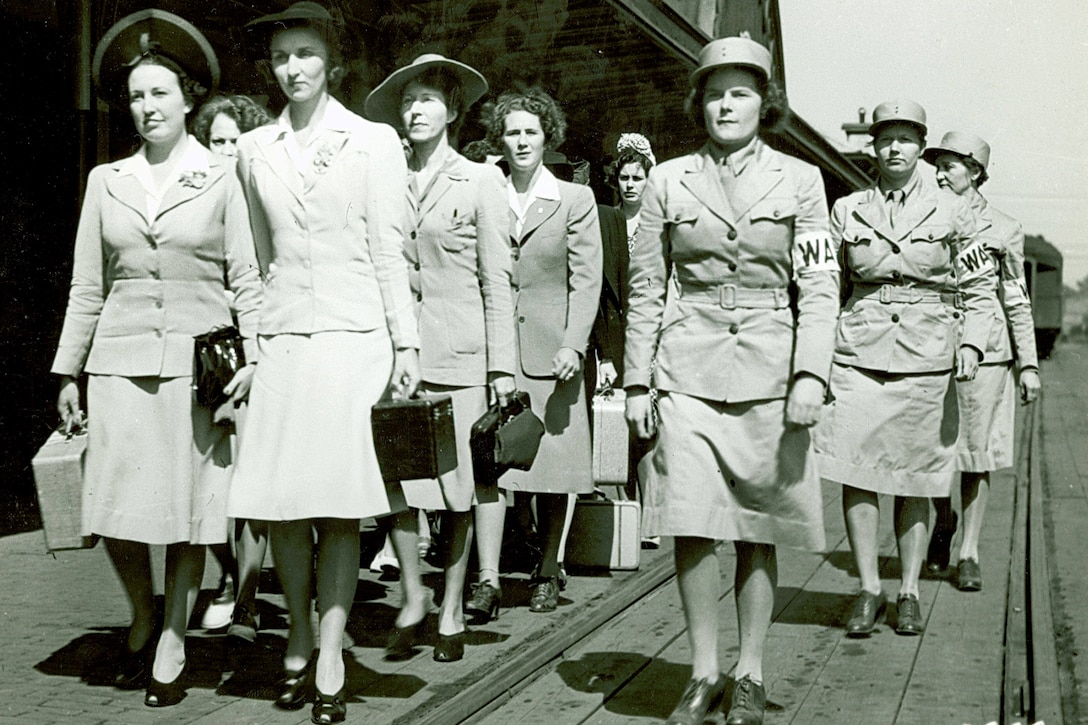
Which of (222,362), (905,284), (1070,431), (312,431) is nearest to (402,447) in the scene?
(312,431)

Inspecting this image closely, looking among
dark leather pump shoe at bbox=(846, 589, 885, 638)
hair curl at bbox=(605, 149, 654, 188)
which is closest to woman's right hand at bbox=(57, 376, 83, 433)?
dark leather pump shoe at bbox=(846, 589, 885, 638)

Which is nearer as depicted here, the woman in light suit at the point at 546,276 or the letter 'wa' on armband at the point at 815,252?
the letter 'wa' on armband at the point at 815,252

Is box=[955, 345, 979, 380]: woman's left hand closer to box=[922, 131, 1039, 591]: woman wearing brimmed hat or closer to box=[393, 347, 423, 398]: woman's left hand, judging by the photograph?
box=[922, 131, 1039, 591]: woman wearing brimmed hat

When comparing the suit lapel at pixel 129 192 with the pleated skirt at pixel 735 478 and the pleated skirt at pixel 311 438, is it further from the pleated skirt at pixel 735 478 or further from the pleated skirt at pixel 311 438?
the pleated skirt at pixel 735 478

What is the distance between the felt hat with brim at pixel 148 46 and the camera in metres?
4.50

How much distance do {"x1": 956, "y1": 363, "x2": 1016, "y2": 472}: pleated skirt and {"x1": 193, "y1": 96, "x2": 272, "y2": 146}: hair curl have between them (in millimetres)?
3916

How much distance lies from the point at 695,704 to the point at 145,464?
1908 mm

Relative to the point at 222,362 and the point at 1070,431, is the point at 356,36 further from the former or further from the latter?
the point at 1070,431

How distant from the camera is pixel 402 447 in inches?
166

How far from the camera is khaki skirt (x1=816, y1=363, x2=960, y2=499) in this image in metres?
6.14

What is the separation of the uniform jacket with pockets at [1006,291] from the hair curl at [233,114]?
3.80 meters

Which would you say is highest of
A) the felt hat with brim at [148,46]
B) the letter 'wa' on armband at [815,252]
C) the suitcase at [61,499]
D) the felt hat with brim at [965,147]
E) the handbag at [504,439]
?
the felt hat with brim at [965,147]

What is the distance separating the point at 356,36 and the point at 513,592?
16.0 ft

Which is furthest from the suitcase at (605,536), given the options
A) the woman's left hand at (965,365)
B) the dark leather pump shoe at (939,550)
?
the woman's left hand at (965,365)
